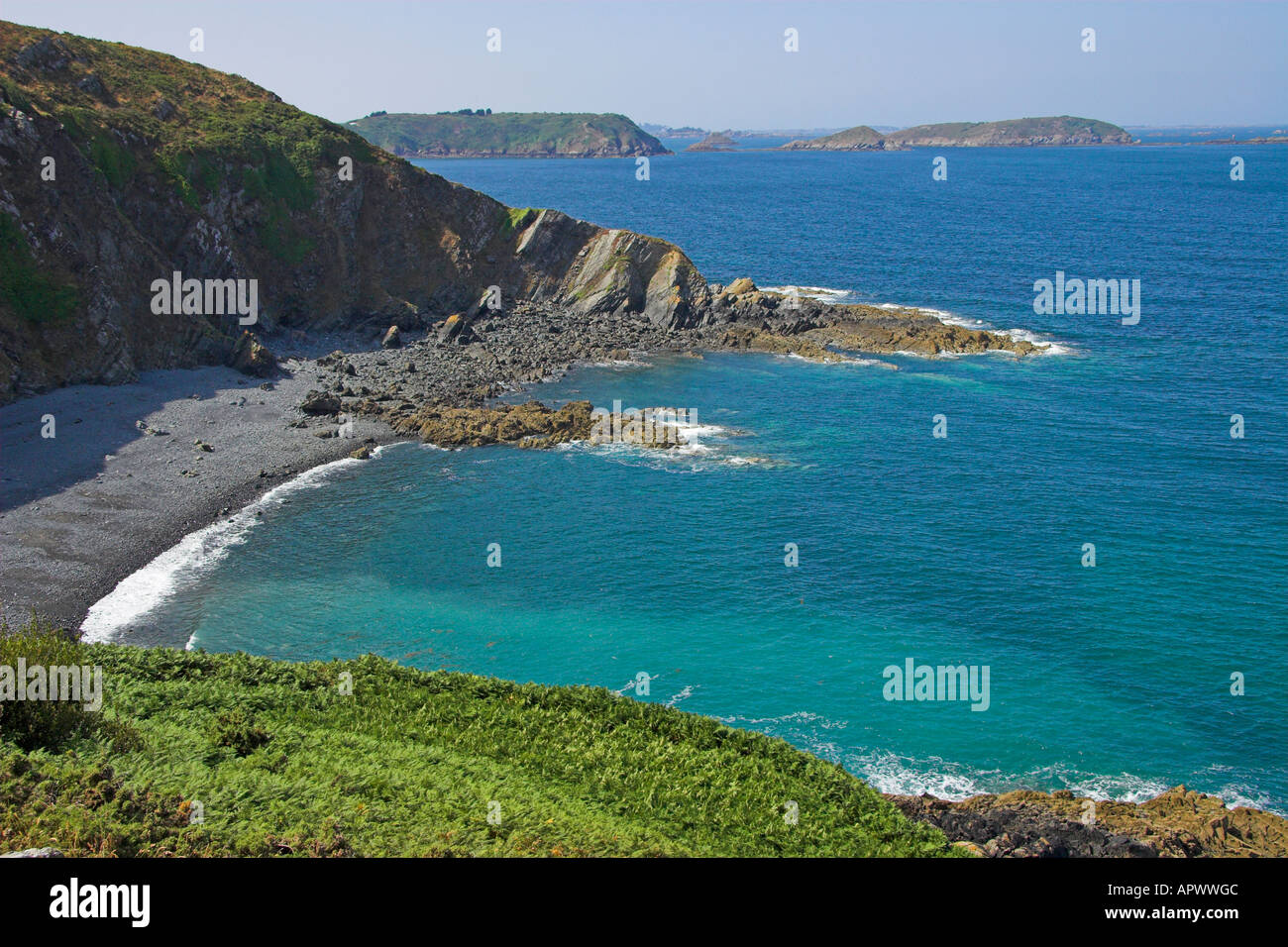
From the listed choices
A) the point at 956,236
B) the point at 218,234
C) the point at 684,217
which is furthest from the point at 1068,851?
the point at 684,217

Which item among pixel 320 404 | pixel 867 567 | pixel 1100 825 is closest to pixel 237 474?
pixel 320 404

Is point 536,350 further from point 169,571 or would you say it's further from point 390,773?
point 390,773

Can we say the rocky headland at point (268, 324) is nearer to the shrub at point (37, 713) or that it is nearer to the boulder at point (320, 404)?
the boulder at point (320, 404)

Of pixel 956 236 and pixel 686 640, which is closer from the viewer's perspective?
pixel 686 640

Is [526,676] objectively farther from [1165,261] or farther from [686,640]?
[1165,261]

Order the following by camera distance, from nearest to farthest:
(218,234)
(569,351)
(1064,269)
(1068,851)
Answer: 1. (1068,851)
2. (218,234)
3. (569,351)
4. (1064,269)

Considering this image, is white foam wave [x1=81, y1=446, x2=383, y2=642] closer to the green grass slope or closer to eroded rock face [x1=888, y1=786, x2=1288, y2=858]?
the green grass slope

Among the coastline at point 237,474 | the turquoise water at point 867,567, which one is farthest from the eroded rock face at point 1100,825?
the turquoise water at point 867,567
